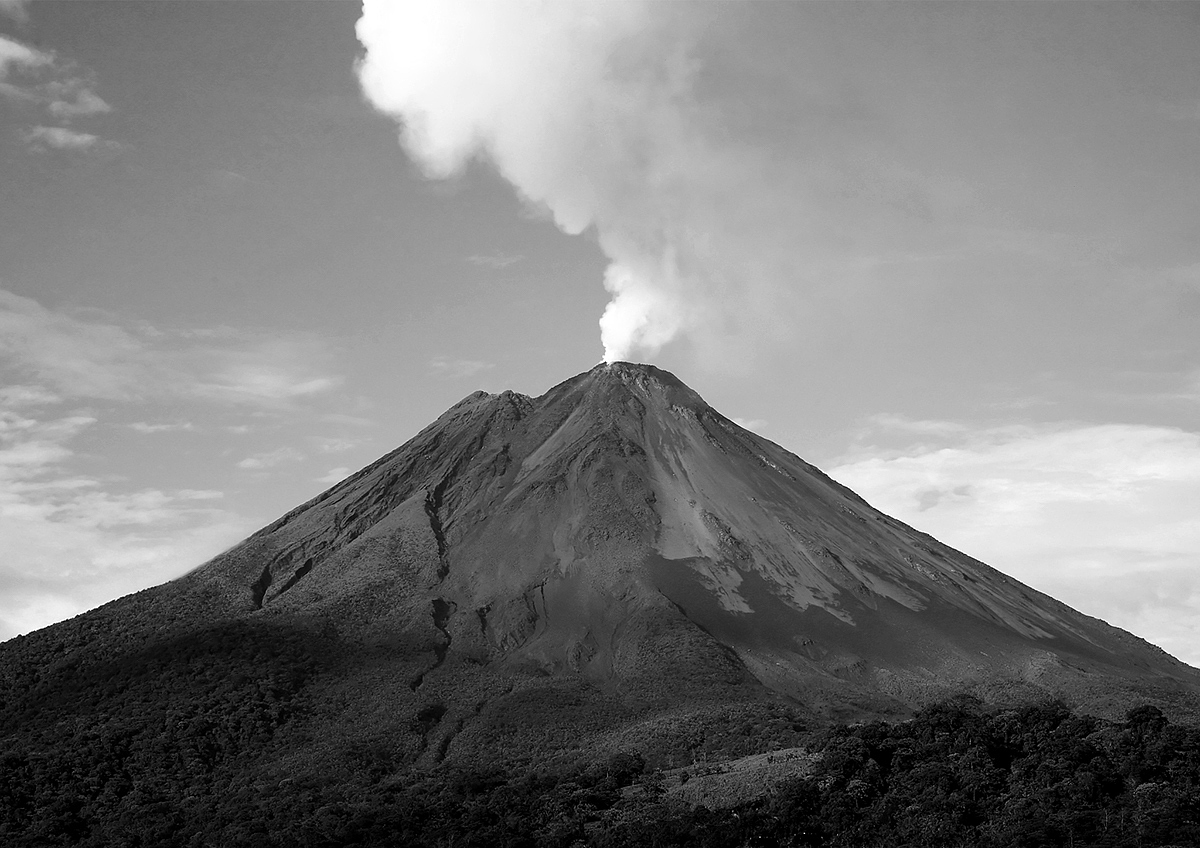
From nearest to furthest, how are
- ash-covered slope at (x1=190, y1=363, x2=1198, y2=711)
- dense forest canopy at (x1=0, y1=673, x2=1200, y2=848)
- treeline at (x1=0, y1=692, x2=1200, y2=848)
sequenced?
treeline at (x1=0, y1=692, x2=1200, y2=848) < dense forest canopy at (x1=0, y1=673, x2=1200, y2=848) < ash-covered slope at (x1=190, y1=363, x2=1198, y2=711)

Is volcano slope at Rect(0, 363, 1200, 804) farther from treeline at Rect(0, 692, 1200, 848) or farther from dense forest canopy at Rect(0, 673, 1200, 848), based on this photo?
treeline at Rect(0, 692, 1200, 848)

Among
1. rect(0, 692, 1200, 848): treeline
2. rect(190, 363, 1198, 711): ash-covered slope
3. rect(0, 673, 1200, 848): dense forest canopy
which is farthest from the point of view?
rect(190, 363, 1198, 711): ash-covered slope

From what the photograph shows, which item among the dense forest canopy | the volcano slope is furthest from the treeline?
the volcano slope

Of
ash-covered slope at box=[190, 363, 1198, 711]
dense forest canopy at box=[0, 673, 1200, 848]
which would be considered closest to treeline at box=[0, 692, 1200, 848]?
dense forest canopy at box=[0, 673, 1200, 848]

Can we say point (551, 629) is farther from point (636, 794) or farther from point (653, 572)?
point (636, 794)

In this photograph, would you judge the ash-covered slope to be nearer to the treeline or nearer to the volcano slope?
the volcano slope

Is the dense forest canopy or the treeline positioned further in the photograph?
the dense forest canopy

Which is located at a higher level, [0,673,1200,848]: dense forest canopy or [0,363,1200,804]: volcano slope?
[0,363,1200,804]: volcano slope

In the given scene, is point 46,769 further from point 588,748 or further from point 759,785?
point 759,785

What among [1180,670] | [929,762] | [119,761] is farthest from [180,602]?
[1180,670]
